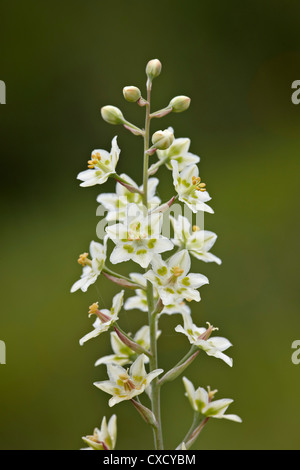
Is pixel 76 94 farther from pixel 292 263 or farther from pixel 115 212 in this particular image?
pixel 115 212

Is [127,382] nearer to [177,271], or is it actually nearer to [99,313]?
[99,313]

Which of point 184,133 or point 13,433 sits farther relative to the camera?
point 184,133

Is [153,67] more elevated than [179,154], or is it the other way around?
[153,67]

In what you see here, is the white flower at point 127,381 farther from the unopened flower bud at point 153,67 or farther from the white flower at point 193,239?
the unopened flower bud at point 153,67

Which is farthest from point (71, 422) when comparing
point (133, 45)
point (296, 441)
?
point (133, 45)

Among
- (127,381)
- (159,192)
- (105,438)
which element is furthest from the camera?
(159,192)

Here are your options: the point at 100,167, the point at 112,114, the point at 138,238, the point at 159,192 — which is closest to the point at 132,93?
the point at 112,114
